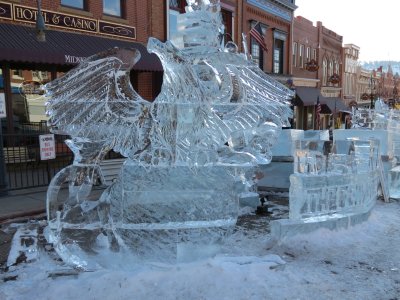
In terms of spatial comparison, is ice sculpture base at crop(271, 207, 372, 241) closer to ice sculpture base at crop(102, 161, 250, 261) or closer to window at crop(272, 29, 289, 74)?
ice sculpture base at crop(102, 161, 250, 261)

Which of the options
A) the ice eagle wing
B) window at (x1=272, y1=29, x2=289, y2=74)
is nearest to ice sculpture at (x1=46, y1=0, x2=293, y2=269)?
the ice eagle wing

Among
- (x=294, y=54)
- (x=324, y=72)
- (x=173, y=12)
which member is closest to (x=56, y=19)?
(x=173, y=12)

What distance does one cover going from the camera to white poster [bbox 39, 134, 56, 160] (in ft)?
25.7

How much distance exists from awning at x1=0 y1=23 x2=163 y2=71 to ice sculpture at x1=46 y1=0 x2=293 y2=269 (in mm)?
5932

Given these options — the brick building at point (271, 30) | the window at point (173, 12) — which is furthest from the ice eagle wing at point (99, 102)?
the brick building at point (271, 30)

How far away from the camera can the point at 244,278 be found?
12.0 ft

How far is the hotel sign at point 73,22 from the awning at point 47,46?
0.80ft

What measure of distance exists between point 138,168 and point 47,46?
7095mm

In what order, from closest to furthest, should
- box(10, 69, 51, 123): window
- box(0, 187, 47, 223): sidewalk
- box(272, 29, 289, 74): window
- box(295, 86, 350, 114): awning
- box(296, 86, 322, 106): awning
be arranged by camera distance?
box(0, 187, 47, 223): sidewalk → box(10, 69, 51, 123): window → box(272, 29, 289, 74): window → box(296, 86, 322, 106): awning → box(295, 86, 350, 114): awning

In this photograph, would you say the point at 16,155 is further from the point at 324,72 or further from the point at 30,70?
the point at 324,72

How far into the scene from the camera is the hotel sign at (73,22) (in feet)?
31.6

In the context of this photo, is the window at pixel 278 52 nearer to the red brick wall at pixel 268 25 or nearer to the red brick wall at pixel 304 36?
the red brick wall at pixel 268 25

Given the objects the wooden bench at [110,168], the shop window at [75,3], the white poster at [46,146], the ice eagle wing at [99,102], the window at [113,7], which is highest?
the window at [113,7]

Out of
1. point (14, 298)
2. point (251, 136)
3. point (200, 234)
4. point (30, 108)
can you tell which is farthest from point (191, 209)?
point (30, 108)
